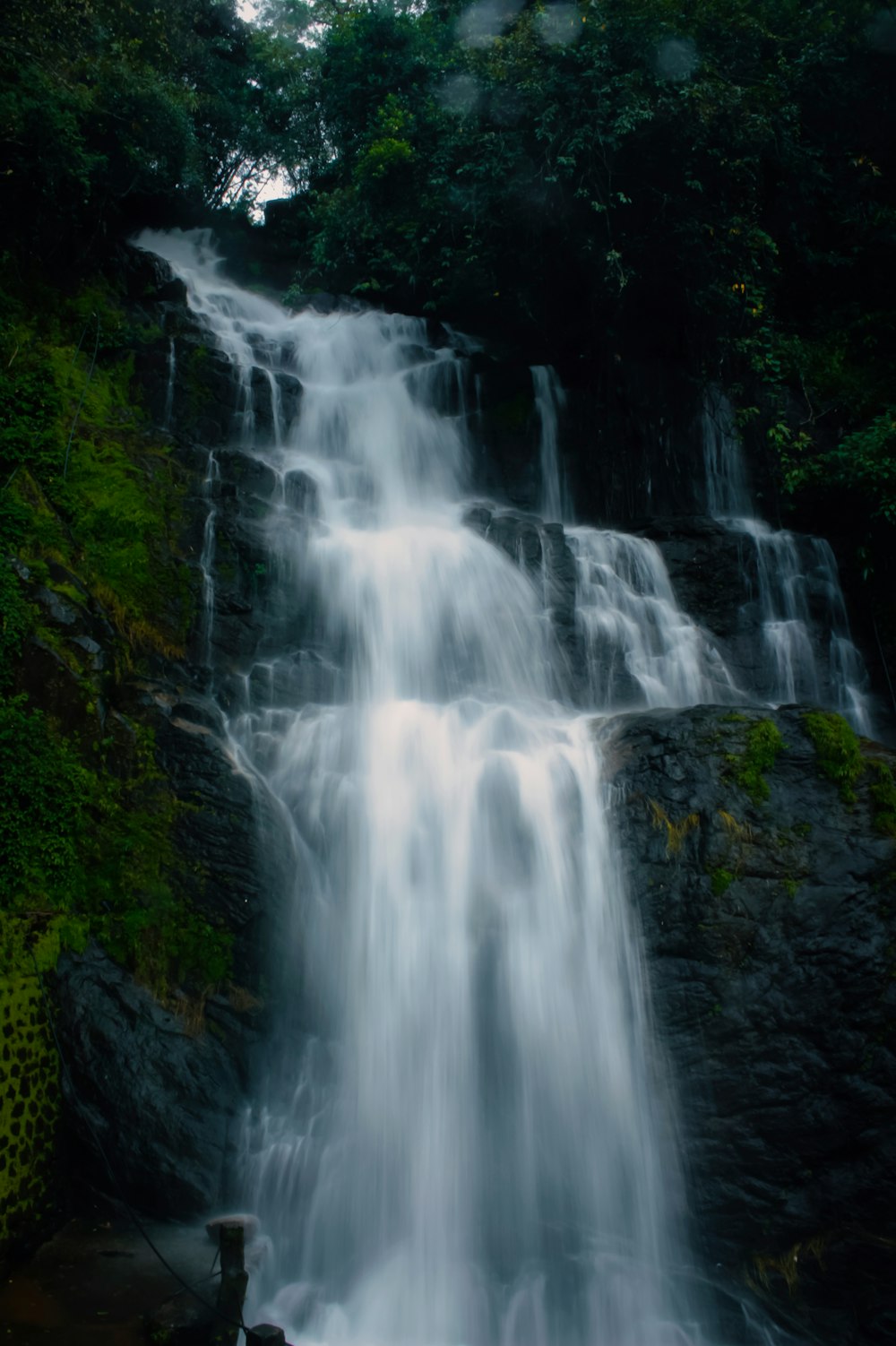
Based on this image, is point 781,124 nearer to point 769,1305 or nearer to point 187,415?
point 187,415

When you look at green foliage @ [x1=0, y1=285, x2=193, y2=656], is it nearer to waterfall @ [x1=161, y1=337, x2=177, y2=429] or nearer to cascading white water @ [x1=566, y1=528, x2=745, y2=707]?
waterfall @ [x1=161, y1=337, x2=177, y2=429]

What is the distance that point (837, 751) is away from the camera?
8555 mm

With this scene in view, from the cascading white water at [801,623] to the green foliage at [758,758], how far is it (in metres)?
2.81

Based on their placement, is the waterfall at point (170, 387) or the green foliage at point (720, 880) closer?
the green foliage at point (720, 880)

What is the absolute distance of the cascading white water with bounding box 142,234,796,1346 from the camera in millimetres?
6750

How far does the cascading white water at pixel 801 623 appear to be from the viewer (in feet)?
39.1

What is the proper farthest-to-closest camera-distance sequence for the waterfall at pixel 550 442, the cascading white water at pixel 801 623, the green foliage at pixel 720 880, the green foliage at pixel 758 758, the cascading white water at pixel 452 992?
the waterfall at pixel 550 442, the cascading white water at pixel 801 623, the green foliage at pixel 758 758, the green foliage at pixel 720 880, the cascading white water at pixel 452 992

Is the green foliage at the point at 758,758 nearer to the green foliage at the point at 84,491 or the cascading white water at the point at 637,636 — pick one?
the cascading white water at the point at 637,636

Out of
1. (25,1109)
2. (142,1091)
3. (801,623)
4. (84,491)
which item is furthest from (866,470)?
(25,1109)

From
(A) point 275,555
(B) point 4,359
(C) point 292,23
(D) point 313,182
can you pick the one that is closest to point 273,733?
(A) point 275,555

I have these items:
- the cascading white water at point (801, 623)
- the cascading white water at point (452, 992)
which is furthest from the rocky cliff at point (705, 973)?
the cascading white water at point (801, 623)

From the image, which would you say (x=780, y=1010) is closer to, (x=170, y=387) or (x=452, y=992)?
(x=452, y=992)

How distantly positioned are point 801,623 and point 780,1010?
6.50 meters

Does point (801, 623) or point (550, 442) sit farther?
point (550, 442)
